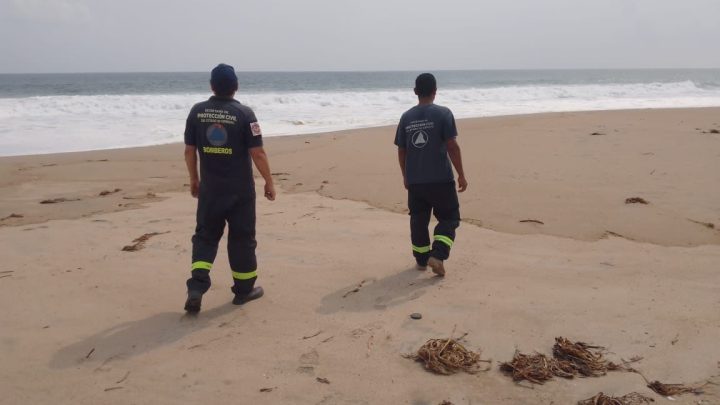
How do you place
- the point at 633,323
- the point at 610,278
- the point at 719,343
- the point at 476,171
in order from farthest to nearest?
the point at 476,171 < the point at 610,278 < the point at 633,323 < the point at 719,343

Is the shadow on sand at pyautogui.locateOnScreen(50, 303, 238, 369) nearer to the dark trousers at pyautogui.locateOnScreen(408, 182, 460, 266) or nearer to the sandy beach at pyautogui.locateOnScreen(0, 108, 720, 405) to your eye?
the sandy beach at pyautogui.locateOnScreen(0, 108, 720, 405)

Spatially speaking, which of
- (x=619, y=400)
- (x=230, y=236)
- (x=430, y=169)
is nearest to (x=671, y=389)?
(x=619, y=400)

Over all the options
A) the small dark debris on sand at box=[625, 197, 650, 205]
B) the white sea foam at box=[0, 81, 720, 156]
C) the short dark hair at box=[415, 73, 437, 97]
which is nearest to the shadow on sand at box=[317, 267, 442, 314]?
the short dark hair at box=[415, 73, 437, 97]

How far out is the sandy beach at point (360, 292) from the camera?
109 inches

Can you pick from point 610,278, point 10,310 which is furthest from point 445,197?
point 10,310

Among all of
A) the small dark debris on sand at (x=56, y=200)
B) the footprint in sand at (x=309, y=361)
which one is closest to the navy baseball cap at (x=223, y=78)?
the footprint in sand at (x=309, y=361)

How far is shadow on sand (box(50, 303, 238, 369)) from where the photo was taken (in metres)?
3.06

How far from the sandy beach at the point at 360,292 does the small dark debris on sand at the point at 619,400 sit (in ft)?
0.21

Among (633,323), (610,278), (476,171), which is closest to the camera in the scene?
(633,323)

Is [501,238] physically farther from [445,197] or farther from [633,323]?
[633,323]

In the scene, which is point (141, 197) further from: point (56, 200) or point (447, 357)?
point (447, 357)

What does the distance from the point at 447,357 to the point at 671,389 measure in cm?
107

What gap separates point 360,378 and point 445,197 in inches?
70.5

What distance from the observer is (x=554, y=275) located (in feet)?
13.4
